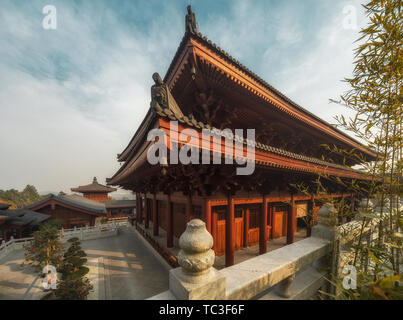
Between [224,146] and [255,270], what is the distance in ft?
5.64

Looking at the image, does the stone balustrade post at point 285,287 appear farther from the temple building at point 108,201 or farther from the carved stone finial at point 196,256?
the temple building at point 108,201

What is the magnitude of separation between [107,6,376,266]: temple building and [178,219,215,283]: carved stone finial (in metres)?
0.96

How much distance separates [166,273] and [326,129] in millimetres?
8168

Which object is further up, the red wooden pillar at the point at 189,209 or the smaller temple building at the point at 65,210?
the red wooden pillar at the point at 189,209

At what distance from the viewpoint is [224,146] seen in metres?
2.54

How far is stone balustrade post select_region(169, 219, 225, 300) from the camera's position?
4.69 feet

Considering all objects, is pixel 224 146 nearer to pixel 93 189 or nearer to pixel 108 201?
pixel 108 201

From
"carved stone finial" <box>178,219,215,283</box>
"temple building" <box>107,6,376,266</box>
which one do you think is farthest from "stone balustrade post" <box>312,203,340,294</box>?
"carved stone finial" <box>178,219,215,283</box>

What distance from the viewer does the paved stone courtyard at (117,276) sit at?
13.7 feet

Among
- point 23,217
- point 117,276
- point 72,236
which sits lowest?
point 72,236

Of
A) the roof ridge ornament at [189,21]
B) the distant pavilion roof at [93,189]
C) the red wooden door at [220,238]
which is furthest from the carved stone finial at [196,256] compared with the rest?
the distant pavilion roof at [93,189]

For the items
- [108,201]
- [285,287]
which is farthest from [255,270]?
[108,201]

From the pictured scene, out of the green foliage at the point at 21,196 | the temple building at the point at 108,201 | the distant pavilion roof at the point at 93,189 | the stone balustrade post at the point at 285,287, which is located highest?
the stone balustrade post at the point at 285,287

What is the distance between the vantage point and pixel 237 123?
5.31 meters
